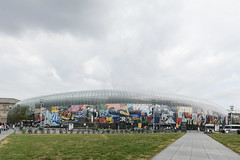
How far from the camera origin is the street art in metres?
84.8

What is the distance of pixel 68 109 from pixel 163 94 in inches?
1826

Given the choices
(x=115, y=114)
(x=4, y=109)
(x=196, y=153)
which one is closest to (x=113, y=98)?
(x=115, y=114)

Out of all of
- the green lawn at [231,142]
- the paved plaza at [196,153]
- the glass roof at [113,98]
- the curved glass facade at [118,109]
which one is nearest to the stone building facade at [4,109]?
the glass roof at [113,98]

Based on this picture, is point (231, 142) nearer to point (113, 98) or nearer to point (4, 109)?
point (113, 98)

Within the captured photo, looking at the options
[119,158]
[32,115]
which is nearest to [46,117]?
[32,115]

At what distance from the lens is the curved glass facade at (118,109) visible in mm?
85375

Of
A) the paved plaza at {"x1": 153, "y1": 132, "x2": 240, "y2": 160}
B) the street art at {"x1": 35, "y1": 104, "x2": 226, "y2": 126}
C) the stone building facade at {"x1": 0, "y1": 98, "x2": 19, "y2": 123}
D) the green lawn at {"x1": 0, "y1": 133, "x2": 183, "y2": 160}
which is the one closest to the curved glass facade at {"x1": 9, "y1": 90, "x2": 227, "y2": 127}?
the street art at {"x1": 35, "y1": 104, "x2": 226, "y2": 126}

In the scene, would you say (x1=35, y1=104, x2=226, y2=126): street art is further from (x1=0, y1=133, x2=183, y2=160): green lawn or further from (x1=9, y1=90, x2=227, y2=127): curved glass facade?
(x1=0, y1=133, x2=183, y2=160): green lawn

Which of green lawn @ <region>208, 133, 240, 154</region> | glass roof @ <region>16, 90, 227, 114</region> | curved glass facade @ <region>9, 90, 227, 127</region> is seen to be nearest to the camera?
green lawn @ <region>208, 133, 240, 154</region>

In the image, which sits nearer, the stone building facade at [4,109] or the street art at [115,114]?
the street art at [115,114]

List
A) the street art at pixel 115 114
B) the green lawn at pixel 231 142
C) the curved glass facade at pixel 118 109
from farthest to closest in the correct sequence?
the curved glass facade at pixel 118 109 < the street art at pixel 115 114 < the green lawn at pixel 231 142

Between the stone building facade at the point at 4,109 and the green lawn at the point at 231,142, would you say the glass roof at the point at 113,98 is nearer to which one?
the stone building facade at the point at 4,109

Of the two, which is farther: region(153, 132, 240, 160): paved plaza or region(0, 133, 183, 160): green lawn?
region(153, 132, 240, 160): paved plaza

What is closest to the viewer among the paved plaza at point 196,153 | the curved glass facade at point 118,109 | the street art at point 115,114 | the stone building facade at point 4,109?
the paved plaza at point 196,153
